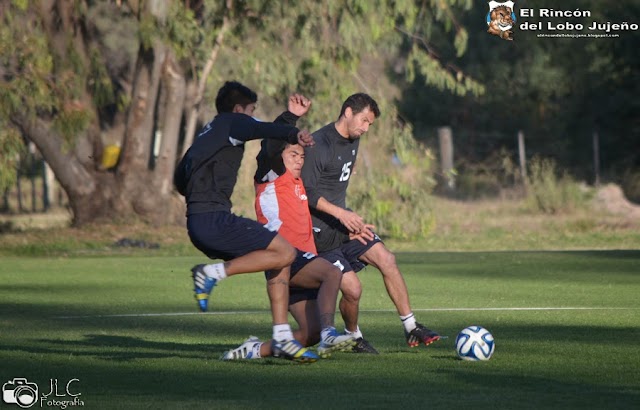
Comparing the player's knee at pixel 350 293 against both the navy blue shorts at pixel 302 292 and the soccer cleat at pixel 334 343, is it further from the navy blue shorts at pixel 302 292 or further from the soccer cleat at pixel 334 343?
the soccer cleat at pixel 334 343

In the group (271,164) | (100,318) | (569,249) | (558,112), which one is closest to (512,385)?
(271,164)

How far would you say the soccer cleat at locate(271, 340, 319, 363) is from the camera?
31.7ft

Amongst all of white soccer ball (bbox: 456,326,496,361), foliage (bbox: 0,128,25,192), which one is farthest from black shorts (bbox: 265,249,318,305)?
foliage (bbox: 0,128,25,192)

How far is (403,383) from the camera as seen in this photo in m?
8.96

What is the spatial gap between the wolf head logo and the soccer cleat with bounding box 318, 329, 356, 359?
2082 cm

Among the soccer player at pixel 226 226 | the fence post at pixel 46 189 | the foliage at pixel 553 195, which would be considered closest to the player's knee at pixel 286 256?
the soccer player at pixel 226 226

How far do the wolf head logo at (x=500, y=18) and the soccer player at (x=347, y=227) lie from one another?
1955 centimetres

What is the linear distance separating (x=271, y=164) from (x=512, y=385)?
2.64 m

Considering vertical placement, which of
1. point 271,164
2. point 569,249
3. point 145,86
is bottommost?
point 569,249

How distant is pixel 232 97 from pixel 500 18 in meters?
22.3

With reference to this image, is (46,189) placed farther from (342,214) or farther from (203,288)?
(203,288)

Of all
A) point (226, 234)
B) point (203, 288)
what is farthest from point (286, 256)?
point (203, 288)

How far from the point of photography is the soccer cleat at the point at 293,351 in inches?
380

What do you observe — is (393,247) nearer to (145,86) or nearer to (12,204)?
(145,86)
